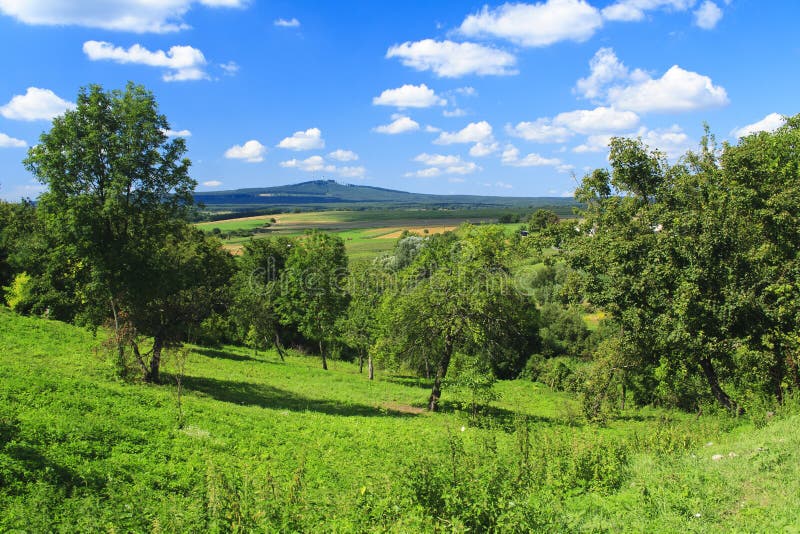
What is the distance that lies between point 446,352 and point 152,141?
17327 millimetres

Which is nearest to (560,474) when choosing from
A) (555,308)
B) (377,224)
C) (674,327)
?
(674,327)

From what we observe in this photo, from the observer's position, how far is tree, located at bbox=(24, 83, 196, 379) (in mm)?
19281

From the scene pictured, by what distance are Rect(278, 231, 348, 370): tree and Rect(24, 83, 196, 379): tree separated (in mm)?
22630

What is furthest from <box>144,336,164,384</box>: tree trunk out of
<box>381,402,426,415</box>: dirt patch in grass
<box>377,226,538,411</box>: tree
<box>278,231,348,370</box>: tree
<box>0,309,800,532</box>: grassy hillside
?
<box>278,231,348,370</box>: tree

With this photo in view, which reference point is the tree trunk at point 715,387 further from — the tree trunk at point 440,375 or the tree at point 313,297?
the tree at point 313,297

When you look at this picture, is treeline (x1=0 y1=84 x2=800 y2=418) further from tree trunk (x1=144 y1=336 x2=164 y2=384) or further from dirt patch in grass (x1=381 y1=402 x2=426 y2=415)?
dirt patch in grass (x1=381 y1=402 x2=426 y2=415)

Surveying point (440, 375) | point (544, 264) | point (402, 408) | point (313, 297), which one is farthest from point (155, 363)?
point (313, 297)

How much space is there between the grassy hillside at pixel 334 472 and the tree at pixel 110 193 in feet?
15.0

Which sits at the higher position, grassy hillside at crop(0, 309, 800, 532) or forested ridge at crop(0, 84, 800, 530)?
forested ridge at crop(0, 84, 800, 530)

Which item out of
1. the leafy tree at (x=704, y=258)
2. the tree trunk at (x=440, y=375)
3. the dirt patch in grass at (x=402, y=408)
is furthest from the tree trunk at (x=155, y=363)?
the leafy tree at (x=704, y=258)

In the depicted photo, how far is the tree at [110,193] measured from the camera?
19.3 metres

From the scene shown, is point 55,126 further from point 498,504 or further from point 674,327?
point 674,327

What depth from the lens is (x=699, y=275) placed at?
18297 mm

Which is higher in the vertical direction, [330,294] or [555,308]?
[330,294]
